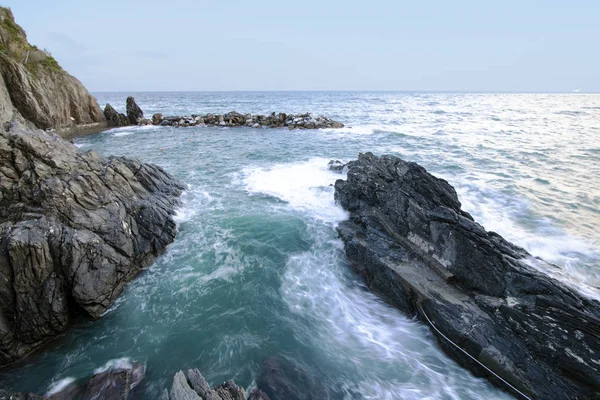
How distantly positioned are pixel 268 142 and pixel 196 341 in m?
28.8

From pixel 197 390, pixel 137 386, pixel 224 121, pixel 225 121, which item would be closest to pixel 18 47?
pixel 224 121

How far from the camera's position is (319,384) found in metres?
7.39

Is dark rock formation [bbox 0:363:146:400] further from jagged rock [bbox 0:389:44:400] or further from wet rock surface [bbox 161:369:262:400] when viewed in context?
wet rock surface [bbox 161:369:262:400]

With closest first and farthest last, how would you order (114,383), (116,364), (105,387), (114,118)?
(105,387), (114,383), (116,364), (114,118)

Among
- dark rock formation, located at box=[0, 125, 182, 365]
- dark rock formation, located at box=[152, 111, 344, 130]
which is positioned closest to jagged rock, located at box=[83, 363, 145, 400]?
dark rock formation, located at box=[0, 125, 182, 365]

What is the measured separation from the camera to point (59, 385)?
7215mm

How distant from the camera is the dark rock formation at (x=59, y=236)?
27.2 ft

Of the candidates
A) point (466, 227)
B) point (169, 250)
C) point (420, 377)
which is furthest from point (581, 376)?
point (169, 250)

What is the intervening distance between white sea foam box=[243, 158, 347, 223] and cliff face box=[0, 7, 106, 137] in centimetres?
2406

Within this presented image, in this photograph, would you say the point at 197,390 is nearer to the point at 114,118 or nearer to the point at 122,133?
the point at 122,133

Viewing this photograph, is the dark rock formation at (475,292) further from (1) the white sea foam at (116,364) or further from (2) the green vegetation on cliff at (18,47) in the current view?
(2) the green vegetation on cliff at (18,47)

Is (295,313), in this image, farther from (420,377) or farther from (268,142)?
(268,142)

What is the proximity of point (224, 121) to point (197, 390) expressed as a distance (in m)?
48.3

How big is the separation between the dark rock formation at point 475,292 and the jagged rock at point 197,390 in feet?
20.1
